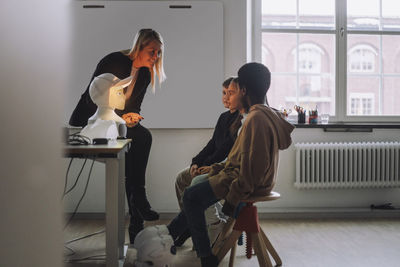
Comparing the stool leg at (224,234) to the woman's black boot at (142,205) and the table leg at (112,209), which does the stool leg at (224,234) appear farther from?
the woman's black boot at (142,205)

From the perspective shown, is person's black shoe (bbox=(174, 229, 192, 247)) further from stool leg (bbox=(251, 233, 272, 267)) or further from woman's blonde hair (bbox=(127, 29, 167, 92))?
woman's blonde hair (bbox=(127, 29, 167, 92))

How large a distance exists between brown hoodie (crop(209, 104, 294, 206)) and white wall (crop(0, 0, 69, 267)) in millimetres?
1657

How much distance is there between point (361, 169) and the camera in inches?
153

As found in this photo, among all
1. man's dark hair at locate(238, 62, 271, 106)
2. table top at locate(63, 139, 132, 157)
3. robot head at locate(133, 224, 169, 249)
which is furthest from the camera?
robot head at locate(133, 224, 169, 249)

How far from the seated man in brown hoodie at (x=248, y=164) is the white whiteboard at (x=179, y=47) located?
4.88 ft

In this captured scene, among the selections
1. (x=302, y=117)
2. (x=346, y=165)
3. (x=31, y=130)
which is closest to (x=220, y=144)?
(x=302, y=117)

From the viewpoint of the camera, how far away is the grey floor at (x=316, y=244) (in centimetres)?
253

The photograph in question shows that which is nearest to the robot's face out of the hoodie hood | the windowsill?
the hoodie hood

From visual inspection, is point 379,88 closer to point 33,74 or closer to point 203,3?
point 203,3

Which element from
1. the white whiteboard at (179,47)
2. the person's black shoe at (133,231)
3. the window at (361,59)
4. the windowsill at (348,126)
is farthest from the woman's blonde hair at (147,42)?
the window at (361,59)

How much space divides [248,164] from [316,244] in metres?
1.28

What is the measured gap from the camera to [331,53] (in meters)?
4.14

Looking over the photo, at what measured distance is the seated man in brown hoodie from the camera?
2.00 m

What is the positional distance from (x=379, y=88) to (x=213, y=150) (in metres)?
2.17
